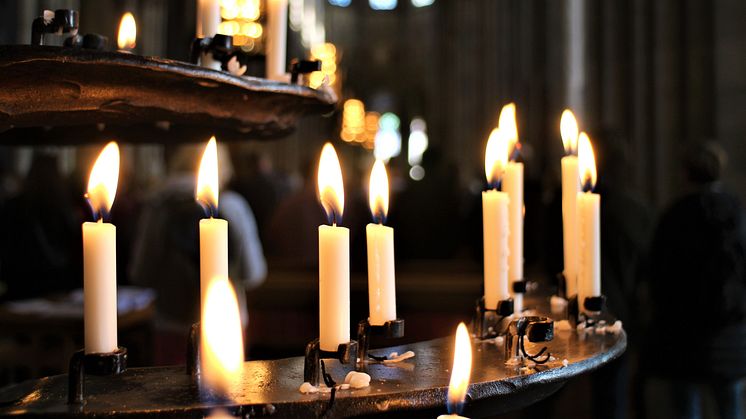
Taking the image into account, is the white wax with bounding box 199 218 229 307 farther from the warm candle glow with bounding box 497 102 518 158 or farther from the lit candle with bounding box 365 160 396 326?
the warm candle glow with bounding box 497 102 518 158

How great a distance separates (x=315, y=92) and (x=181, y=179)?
2.37 metres

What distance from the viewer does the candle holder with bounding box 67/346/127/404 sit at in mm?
1035

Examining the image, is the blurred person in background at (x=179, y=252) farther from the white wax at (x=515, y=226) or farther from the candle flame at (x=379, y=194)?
the candle flame at (x=379, y=194)

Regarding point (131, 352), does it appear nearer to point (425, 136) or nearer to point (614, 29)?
point (614, 29)

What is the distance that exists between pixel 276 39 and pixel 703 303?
238 centimetres

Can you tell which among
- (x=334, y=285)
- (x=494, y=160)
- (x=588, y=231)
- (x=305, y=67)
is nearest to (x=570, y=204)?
(x=588, y=231)

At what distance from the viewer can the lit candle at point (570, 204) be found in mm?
1666

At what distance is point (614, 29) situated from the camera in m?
7.07

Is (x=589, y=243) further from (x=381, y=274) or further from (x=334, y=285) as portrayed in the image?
(x=334, y=285)

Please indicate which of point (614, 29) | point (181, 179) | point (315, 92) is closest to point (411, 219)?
point (614, 29)

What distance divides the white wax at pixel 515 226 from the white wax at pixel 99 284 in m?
0.85

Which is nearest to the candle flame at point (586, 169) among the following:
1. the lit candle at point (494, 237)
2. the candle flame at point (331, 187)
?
the lit candle at point (494, 237)

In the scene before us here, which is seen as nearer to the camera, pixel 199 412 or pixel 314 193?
pixel 199 412

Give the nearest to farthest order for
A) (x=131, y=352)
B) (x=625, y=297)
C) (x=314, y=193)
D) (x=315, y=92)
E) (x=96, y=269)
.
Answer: (x=96, y=269)
(x=315, y=92)
(x=625, y=297)
(x=131, y=352)
(x=314, y=193)
